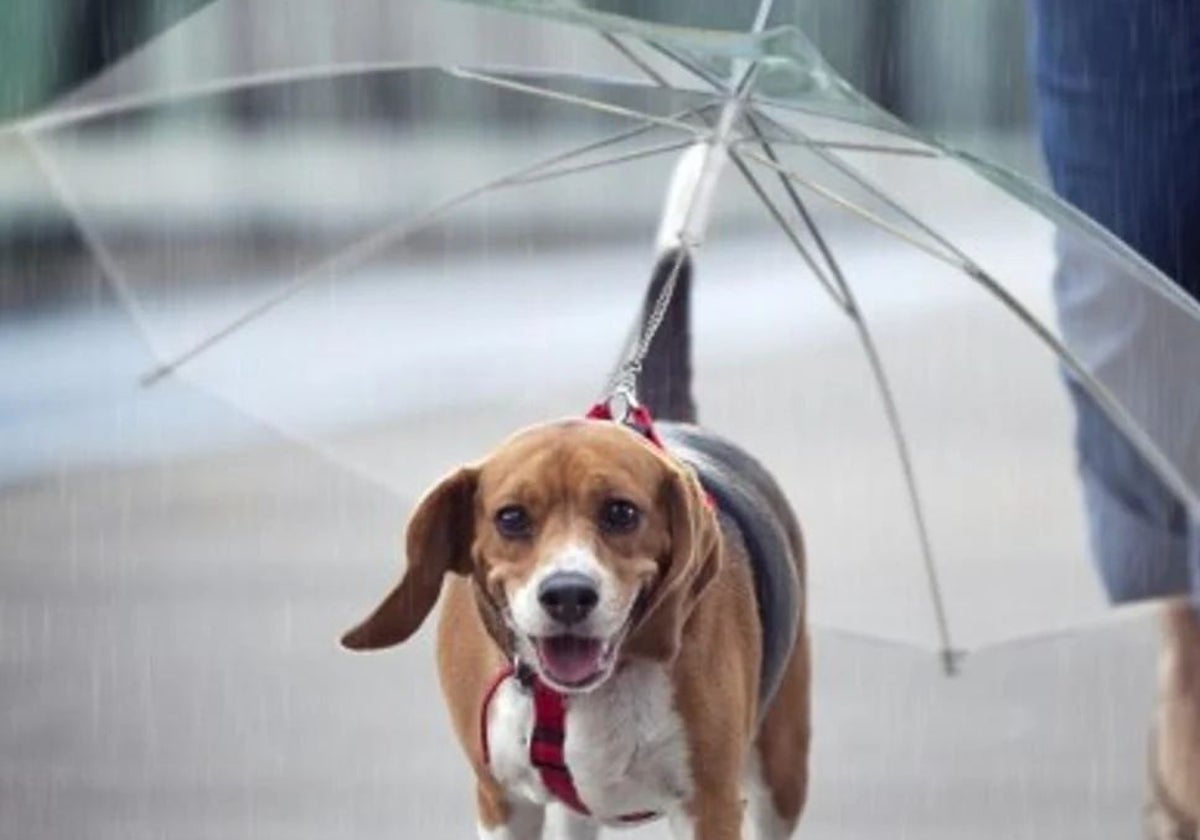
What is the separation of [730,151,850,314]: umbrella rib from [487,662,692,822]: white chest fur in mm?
811

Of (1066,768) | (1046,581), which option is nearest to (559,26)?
(1046,581)

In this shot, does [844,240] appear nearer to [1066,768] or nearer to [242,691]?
[1066,768]

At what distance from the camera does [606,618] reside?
378 cm

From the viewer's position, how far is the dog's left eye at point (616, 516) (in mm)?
3822

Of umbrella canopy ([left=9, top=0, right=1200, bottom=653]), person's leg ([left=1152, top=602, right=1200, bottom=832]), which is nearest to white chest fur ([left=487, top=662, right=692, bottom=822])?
umbrella canopy ([left=9, top=0, right=1200, bottom=653])

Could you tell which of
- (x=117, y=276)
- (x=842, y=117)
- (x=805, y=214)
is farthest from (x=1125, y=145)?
(x=117, y=276)

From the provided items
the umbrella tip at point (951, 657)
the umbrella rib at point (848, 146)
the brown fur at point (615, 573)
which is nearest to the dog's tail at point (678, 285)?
the umbrella rib at point (848, 146)

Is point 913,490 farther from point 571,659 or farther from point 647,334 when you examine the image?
point 571,659

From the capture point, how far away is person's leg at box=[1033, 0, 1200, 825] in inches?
212

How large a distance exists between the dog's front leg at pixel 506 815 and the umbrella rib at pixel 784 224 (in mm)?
870

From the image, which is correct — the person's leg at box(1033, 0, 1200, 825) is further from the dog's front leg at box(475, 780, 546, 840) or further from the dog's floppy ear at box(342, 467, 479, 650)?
the dog's floppy ear at box(342, 467, 479, 650)

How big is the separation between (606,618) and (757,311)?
4840mm

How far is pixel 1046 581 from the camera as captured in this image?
19.0 feet

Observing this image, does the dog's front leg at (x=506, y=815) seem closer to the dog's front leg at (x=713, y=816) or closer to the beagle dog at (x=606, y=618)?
the beagle dog at (x=606, y=618)
